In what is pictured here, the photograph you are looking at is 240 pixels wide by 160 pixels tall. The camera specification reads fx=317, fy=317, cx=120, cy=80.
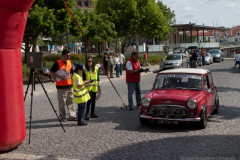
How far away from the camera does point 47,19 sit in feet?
70.6

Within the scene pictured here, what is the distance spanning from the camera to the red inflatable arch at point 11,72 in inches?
228

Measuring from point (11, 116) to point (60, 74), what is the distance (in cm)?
255

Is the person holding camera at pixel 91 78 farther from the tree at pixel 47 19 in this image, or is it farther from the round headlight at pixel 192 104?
the tree at pixel 47 19

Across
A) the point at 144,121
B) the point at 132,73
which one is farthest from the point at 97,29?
the point at 144,121

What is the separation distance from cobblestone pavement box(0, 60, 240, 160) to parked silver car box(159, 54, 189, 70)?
19187 millimetres

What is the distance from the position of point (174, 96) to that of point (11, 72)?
3855 mm

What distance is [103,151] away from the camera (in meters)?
6.14

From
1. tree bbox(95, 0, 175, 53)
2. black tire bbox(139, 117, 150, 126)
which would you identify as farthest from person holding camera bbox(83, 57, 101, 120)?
tree bbox(95, 0, 175, 53)

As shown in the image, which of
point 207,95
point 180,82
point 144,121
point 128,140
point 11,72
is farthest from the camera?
point 180,82

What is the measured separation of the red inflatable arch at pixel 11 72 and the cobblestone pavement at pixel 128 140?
0.42 meters

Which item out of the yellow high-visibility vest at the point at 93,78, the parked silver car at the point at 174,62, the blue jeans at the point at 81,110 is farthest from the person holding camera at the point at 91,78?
the parked silver car at the point at 174,62

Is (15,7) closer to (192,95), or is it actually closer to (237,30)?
(192,95)

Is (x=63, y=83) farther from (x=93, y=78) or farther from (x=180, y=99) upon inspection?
(x=180, y=99)

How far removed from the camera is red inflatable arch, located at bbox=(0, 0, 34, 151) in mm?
5801
